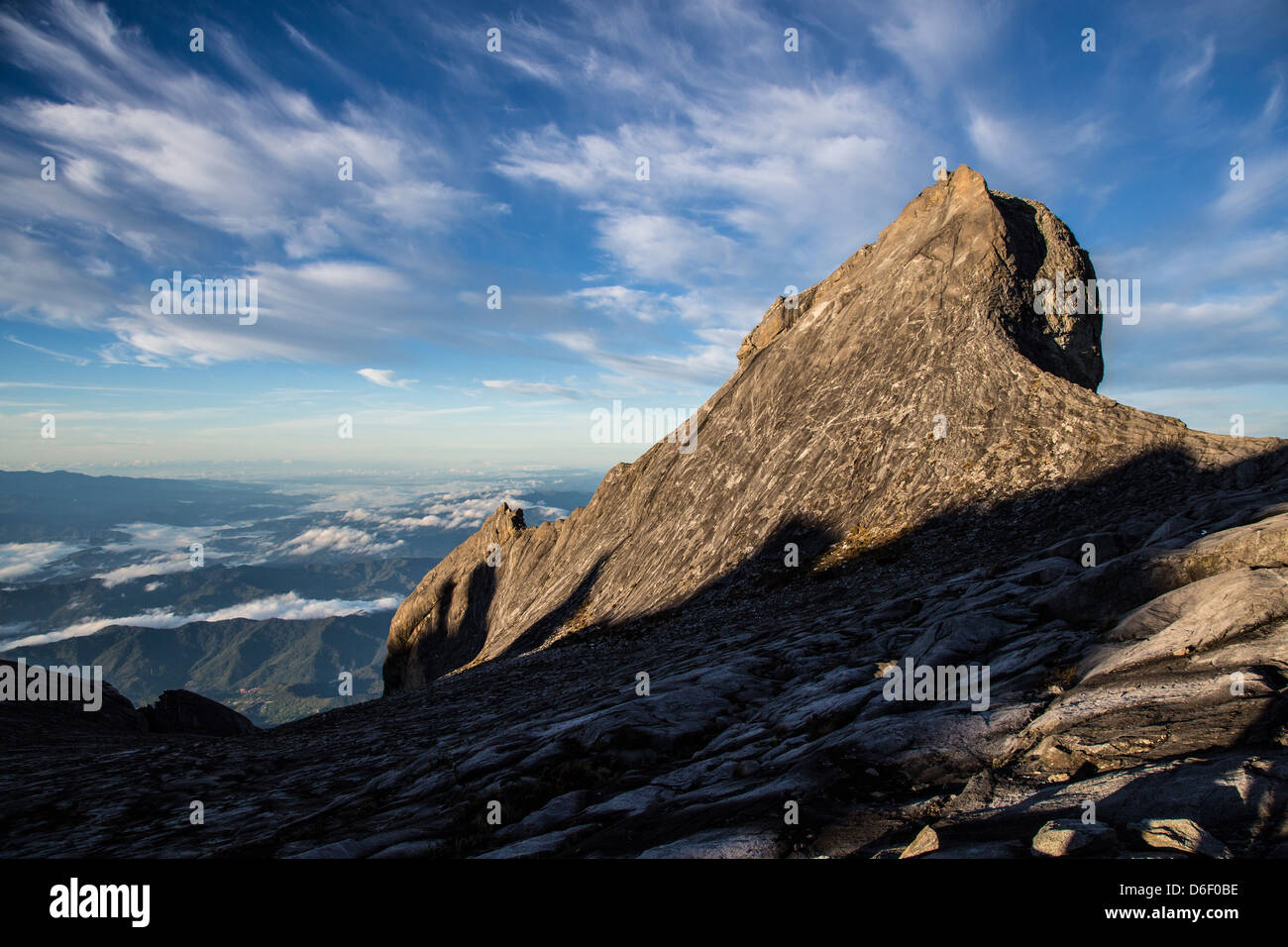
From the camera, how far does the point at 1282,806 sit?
696cm

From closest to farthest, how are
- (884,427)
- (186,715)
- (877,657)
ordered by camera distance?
(877,657) < (884,427) < (186,715)

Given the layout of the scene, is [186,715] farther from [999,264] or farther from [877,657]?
[999,264]

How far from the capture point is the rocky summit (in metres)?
9.51

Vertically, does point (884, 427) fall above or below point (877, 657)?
above

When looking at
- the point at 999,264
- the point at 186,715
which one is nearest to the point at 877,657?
the point at 999,264

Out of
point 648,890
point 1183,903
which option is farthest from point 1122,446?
point 648,890

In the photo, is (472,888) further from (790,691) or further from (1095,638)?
(1095,638)

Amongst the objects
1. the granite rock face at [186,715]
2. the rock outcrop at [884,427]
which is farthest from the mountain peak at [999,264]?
the granite rock face at [186,715]

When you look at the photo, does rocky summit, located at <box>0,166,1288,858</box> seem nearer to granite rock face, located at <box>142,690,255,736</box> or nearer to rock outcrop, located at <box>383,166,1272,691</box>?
rock outcrop, located at <box>383,166,1272,691</box>

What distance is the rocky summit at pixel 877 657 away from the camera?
31.2ft

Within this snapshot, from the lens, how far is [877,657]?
18484 mm

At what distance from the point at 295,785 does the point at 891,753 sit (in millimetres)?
18676

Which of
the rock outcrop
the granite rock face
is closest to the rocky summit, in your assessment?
the rock outcrop

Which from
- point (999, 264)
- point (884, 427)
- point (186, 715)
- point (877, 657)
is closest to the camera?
Answer: point (877, 657)
